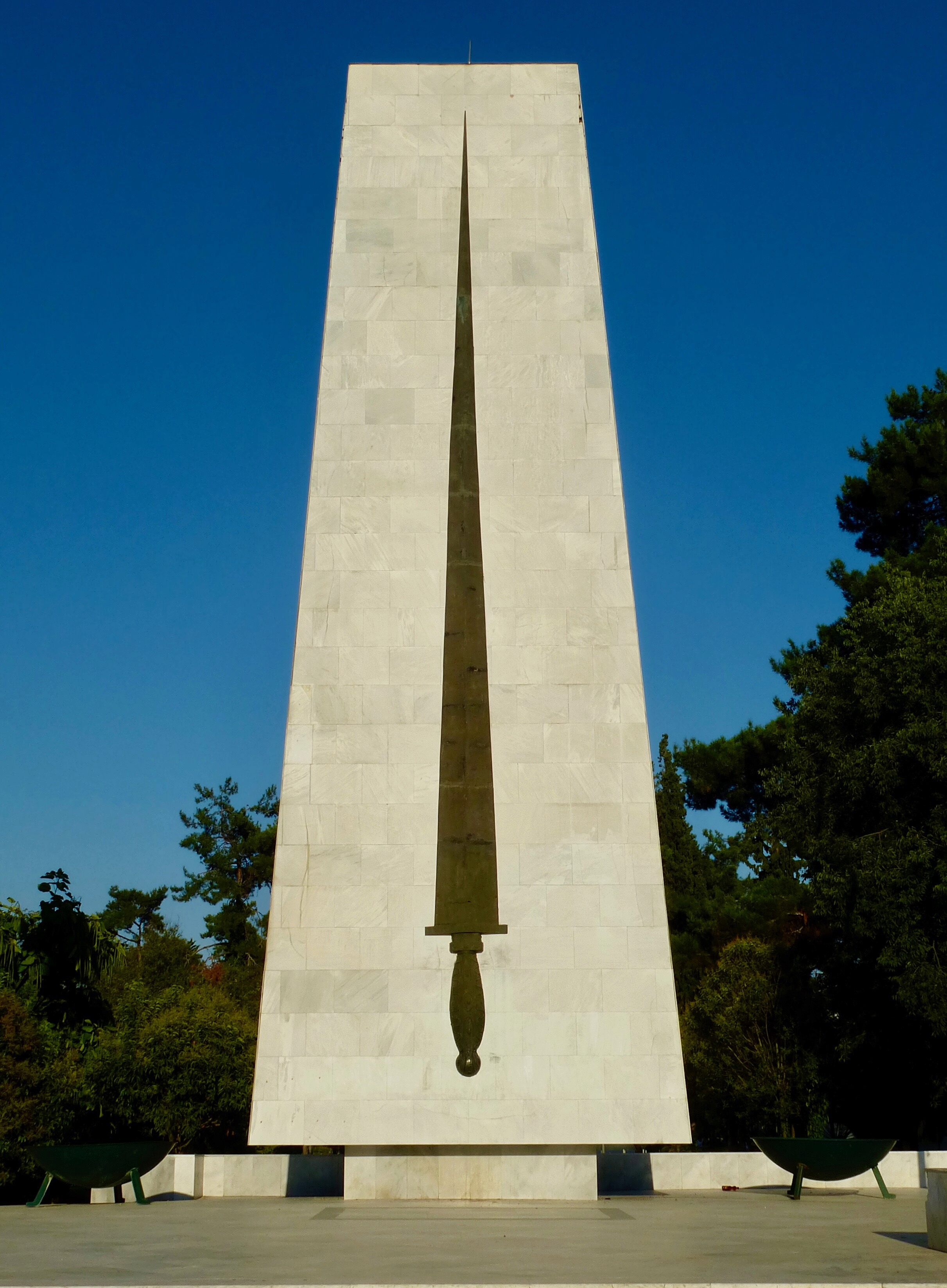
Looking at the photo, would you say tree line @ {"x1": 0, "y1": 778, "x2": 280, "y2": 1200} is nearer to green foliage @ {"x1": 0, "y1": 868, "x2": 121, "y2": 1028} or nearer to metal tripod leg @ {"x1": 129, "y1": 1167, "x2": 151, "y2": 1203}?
green foliage @ {"x1": 0, "y1": 868, "x2": 121, "y2": 1028}

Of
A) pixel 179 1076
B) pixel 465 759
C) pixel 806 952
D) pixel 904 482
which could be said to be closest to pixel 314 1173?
pixel 465 759

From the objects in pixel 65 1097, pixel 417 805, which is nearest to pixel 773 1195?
pixel 417 805

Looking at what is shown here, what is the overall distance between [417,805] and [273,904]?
6.52ft

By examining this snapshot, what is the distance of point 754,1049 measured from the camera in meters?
27.1

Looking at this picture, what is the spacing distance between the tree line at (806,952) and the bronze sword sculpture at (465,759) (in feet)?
→ 24.4

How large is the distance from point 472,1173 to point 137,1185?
3.50m

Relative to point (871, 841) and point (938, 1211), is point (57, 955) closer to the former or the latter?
point (871, 841)

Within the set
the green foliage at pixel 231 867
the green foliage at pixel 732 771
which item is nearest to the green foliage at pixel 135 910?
the green foliage at pixel 231 867

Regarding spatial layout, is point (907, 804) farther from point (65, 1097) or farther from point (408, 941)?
point (65, 1097)

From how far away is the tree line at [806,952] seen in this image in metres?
18.8

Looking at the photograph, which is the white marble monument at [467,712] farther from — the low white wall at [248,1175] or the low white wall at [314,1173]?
the low white wall at [314,1173]

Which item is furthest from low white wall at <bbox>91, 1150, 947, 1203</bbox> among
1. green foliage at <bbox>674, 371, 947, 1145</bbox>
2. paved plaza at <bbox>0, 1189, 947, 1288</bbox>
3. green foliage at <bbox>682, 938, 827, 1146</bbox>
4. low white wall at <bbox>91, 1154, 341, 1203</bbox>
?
green foliage at <bbox>682, 938, 827, 1146</bbox>

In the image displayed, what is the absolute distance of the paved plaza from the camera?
728cm

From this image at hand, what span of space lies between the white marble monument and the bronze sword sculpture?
0.03m
